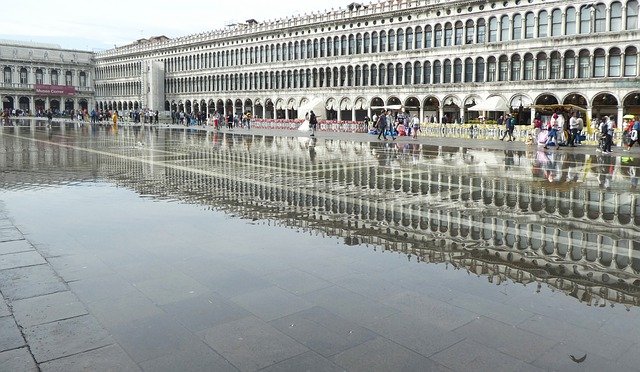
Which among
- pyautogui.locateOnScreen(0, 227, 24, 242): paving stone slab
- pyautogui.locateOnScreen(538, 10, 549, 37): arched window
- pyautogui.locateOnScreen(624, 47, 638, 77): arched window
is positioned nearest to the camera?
pyautogui.locateOnScreen(0, 227, 24, 242): paving stone slab

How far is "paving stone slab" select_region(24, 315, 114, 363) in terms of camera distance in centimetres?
414

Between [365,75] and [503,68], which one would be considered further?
[365,75]

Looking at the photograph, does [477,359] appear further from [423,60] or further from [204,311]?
[423,60]

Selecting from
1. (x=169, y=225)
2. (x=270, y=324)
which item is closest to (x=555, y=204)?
(x=169, y=225)

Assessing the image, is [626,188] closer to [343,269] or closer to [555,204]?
[555,204]

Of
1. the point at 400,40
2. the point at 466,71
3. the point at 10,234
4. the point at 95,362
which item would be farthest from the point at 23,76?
the point at 95,362

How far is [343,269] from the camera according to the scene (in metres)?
6.24

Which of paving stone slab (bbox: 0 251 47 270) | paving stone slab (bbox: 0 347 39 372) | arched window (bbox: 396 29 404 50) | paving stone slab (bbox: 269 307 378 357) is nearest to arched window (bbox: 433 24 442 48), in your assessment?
arched window (bbox: 396 29 404 50)

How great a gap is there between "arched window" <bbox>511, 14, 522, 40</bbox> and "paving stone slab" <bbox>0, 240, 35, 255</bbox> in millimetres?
50866

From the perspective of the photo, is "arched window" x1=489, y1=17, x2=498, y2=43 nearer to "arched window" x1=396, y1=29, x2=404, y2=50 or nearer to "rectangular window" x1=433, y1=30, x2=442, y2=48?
"rectangular window" x1=433, y1=30, x2=442, y2=48

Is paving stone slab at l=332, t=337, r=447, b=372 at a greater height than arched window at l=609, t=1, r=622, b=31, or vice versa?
arched window at l=609, t=1, r=622, b=31

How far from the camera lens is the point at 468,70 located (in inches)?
2201

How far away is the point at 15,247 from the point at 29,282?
160 cm

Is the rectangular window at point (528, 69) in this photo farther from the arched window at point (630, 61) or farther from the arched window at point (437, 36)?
the arched window at point (437, 36)
